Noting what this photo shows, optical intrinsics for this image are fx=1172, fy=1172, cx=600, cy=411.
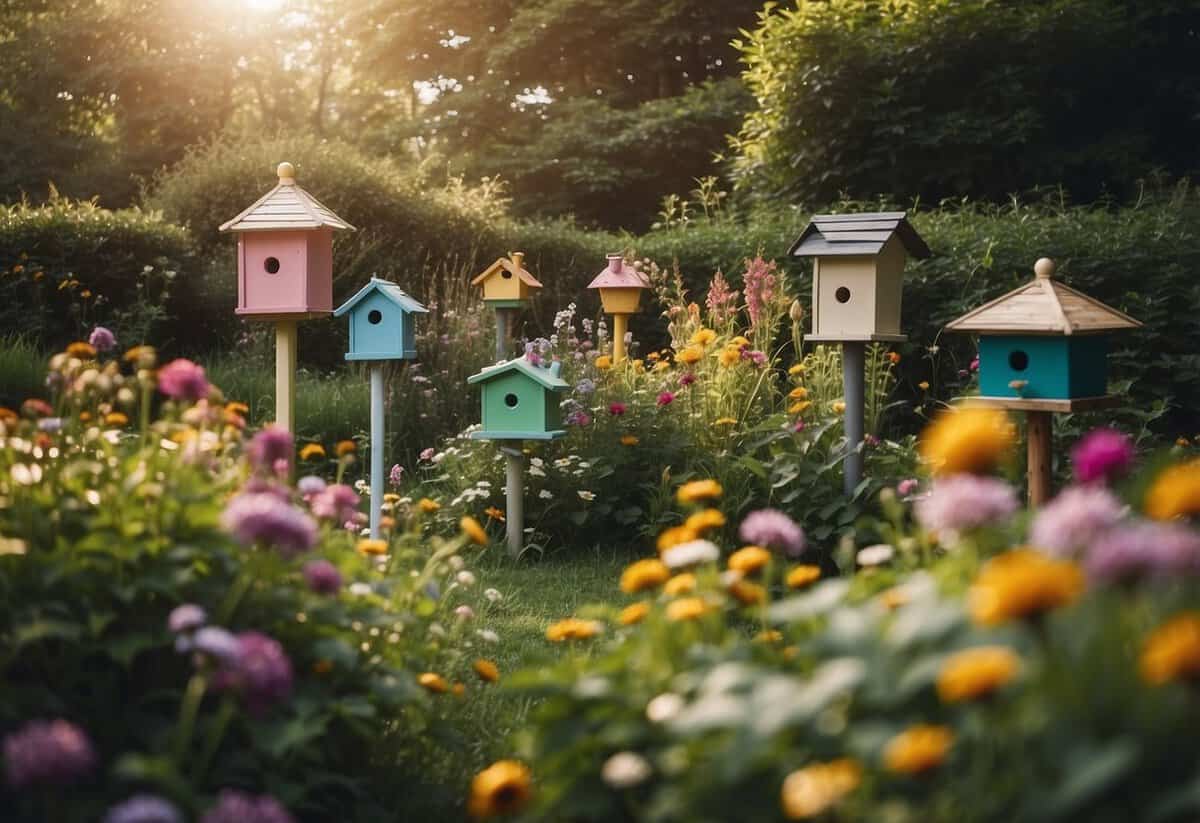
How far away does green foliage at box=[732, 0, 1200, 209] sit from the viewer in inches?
453

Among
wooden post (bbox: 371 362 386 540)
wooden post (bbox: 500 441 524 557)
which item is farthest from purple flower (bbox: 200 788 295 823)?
wooden post (bbox: 500 441 524 557)

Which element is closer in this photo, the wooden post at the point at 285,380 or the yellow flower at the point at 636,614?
the yellow flower at the point at 636,614

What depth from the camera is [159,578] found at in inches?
88.0

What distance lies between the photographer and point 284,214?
16.9 feet

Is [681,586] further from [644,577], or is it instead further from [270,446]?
[270,446]

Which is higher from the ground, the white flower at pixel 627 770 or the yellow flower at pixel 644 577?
the yellow flower at pixel 644 577

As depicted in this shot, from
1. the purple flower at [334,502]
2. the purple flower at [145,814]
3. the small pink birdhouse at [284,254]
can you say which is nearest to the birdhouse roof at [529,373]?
the small pink birdhouse at [284,254]

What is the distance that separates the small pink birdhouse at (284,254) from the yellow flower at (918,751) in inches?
161

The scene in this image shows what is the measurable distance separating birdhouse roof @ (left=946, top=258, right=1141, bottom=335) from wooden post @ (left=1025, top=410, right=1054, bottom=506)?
36 cm

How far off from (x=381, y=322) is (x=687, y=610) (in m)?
3.59

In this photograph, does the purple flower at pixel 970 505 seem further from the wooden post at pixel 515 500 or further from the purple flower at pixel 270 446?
the wooden post at pixel 515 500

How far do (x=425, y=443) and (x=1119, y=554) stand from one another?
6.50 m

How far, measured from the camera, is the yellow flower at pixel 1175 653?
1.35m

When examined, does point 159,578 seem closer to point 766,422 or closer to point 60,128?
point 766,422
